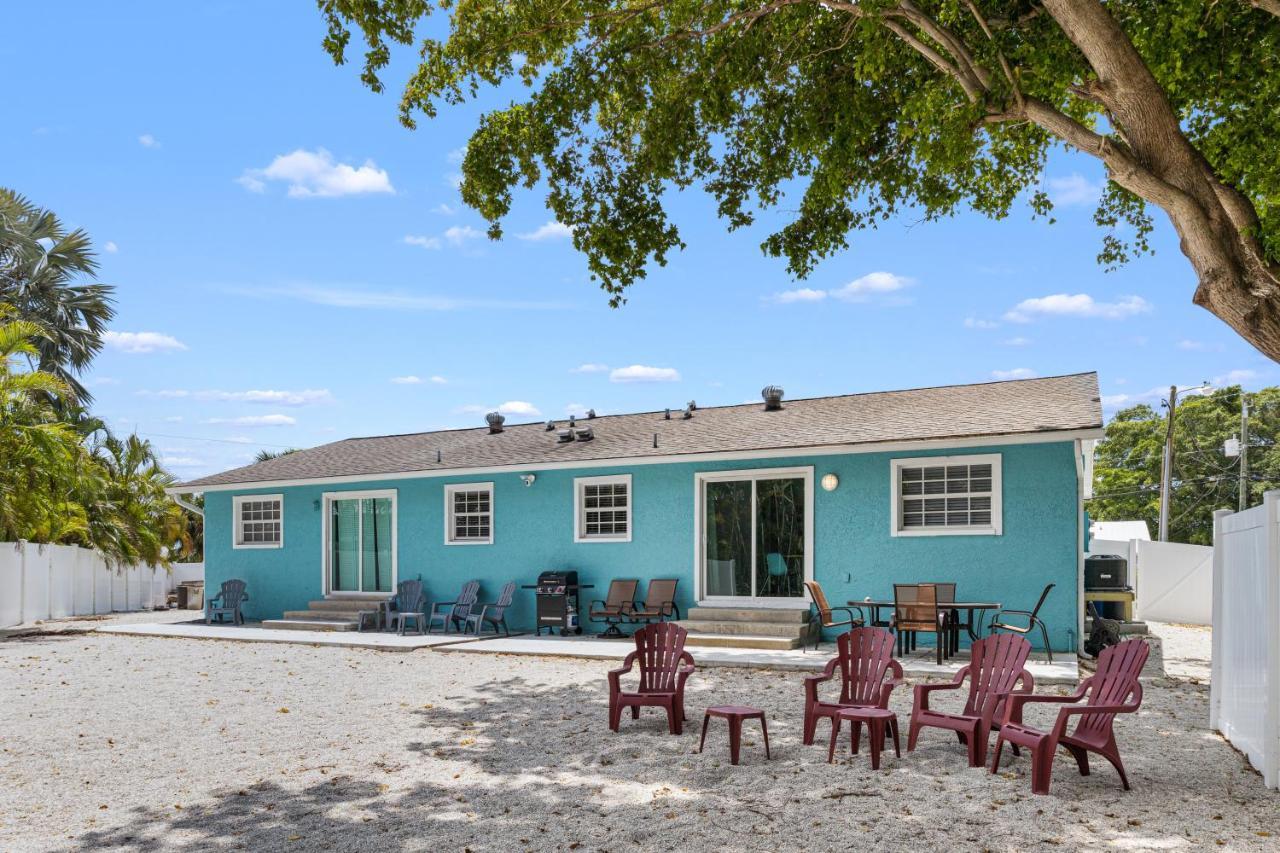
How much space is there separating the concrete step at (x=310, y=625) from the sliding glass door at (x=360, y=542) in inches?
33.7

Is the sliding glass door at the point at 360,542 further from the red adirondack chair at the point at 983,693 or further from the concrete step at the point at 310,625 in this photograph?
the red adirondack chair at the point at 983,693

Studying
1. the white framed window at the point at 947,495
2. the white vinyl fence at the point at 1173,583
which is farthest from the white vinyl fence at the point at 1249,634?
the white vinyl fence at the point at 1173,583

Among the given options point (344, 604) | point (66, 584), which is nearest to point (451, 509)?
point (344, 604)

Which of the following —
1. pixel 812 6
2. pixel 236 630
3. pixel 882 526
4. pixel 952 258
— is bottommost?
pixel 236 630

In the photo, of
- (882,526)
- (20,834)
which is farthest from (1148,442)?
(20,834)

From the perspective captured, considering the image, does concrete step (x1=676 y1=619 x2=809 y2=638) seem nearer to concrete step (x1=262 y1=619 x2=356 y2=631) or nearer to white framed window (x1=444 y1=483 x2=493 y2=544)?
white framed window (x1=444 y1=483 x2=493 y2=544)

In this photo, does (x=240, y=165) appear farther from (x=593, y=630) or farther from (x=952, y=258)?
(x=952, y=258)

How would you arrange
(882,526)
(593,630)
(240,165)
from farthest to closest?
(240,165) < (593,630) < (882,526)

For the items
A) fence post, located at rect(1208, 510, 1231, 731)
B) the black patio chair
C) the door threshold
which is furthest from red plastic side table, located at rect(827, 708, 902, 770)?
the door threshold

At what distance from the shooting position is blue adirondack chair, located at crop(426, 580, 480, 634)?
15.5 m

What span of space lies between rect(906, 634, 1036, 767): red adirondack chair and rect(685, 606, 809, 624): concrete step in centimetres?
624

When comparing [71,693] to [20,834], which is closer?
[20,834]

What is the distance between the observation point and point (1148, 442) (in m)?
42.6

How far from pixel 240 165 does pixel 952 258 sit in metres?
13.9
